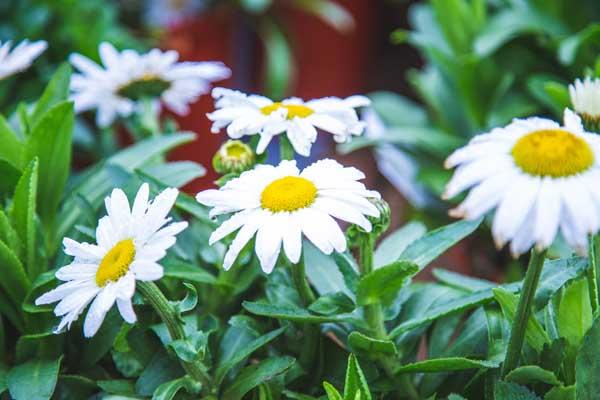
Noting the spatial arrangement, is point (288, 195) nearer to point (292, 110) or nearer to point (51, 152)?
point (292, 110)

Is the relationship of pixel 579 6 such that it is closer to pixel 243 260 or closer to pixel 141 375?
pixel 243 260

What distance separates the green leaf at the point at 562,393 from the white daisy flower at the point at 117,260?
0.28 metres

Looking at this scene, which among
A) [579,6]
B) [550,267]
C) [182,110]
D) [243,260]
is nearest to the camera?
[550,267]

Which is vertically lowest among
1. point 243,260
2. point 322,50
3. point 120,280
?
point 322,50

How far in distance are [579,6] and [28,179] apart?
845 mm

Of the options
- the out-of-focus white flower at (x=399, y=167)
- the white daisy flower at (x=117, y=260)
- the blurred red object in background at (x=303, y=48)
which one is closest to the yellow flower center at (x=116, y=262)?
the white daisy flower at (x=117, y=260)

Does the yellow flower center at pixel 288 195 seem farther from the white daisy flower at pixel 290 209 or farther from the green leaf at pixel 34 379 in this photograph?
the green leaf at pixel 34 379

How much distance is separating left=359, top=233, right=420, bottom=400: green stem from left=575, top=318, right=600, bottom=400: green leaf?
147mm

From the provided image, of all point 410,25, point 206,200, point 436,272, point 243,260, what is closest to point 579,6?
point 436,272

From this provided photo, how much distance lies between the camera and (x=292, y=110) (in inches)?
25.6

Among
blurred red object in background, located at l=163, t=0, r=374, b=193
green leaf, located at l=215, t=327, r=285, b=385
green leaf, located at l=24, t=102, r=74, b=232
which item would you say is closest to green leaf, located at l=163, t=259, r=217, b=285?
green leaf, located at l=215, t=327, r=285, b=385

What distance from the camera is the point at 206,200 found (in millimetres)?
551

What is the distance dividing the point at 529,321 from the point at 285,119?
24cm

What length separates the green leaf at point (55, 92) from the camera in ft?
2.61
